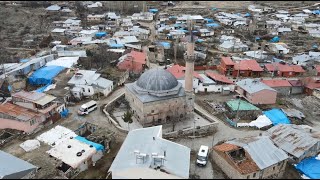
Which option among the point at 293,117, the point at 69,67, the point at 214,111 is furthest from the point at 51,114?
the point at 293,117

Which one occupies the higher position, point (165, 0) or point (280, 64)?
point (165, 0)

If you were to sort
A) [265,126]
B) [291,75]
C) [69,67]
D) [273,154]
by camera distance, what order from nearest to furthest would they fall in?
1. [273,154]
2. [265,126]
3. [69,67]
4. [291,75]

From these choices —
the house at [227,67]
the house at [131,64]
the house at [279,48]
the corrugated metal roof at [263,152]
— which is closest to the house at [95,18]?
the house at [131,64]

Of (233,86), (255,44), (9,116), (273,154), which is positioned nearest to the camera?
(273,154)

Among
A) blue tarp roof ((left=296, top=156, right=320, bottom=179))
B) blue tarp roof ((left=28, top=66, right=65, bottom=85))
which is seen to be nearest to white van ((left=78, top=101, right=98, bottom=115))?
blue tarp roof ((left=28, top=66, right=65, bottom=85))

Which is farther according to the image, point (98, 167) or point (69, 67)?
point (69, 67)

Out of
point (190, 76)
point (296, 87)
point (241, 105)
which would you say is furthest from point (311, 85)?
point (190, 76)

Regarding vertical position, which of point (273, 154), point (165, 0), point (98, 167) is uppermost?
point (165, 0)

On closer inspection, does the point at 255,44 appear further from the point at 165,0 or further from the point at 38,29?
the point at 165,0
